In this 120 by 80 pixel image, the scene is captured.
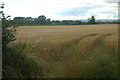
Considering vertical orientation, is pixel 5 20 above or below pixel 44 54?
above

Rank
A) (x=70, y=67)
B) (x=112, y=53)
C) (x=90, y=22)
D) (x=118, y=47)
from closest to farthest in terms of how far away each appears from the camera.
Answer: (x=70, y=67)
(x=112, y=53)
(x=118, y=47)
(x=90, y=22)

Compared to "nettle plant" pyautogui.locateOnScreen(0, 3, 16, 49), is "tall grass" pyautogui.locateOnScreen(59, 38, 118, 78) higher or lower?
lower

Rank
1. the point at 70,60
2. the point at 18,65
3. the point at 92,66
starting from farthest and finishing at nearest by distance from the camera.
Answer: the point at 70,60 → the point at 92,66 → the point at 18,65

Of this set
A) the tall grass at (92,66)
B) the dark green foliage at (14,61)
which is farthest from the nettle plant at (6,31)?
the tall grass at (92,66)

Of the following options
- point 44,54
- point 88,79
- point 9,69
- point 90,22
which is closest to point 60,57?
point 44,54

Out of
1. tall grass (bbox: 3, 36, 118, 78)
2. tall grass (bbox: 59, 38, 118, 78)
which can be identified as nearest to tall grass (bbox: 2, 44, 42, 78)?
tall grass (bbox: 3, 36, 118, 78)

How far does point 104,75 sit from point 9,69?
2664 millimetres

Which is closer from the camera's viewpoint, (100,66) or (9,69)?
(9,69)

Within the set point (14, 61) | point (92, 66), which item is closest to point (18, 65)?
point (14, 61)

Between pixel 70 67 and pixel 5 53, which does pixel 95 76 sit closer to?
pixel 70 67

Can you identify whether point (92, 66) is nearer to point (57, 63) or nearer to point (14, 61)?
point (57, 63)

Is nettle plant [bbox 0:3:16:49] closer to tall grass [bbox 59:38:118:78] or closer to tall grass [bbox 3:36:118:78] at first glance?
tall grass [bbox 3:36:118:78]

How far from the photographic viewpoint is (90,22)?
25.6 metres

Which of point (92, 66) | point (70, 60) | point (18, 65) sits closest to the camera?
point (18, 65)
